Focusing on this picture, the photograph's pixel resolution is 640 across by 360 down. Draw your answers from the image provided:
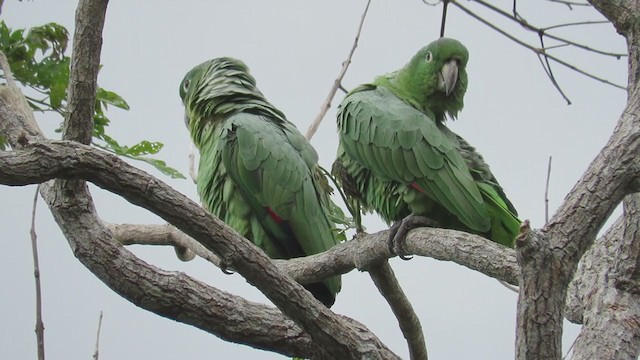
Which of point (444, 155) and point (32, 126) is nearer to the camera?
point (32, 126)

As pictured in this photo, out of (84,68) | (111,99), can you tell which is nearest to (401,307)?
(111,99)

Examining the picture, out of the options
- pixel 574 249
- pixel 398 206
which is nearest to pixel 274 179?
pixel 398 206

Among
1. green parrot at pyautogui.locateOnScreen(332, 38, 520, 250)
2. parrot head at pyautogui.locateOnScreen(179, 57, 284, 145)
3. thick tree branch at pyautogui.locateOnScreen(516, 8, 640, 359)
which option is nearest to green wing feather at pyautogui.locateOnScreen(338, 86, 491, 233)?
green parrot at pyautogui.locateOnScreen(332, 38, 520, 250)

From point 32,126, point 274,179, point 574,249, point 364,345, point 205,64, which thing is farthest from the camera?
point 205,64

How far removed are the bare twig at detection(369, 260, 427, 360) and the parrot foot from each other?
0.51 ft

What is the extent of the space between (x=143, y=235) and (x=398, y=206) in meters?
1.74

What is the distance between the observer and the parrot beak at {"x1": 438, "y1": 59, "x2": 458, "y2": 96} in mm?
4684

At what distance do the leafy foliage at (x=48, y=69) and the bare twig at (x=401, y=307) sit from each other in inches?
50.8

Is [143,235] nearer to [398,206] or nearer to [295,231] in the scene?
[295,231]

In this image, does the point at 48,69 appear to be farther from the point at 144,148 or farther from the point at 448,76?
the point at 448,76

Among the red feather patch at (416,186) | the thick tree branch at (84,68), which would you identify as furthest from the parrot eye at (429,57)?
the thick tree branch at (84,68)

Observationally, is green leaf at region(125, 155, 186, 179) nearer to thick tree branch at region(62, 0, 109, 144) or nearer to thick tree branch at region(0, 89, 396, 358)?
thick tree branch at region(0, 89, 396, 358)

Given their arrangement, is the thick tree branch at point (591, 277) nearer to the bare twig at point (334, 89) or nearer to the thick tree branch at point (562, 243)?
the thick tree branch at point (562, 243)

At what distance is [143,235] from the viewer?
16.9ft
